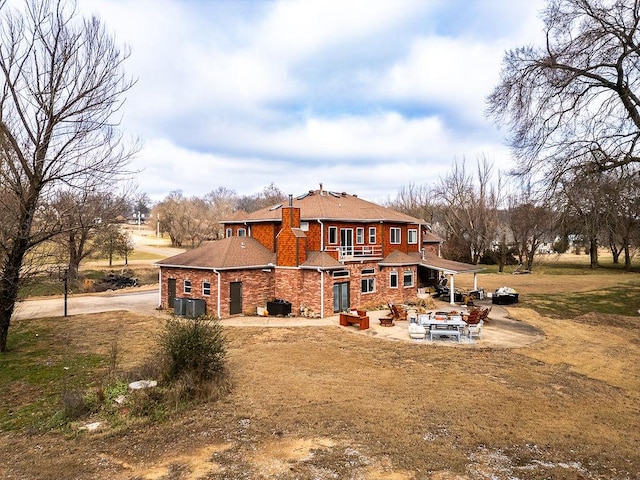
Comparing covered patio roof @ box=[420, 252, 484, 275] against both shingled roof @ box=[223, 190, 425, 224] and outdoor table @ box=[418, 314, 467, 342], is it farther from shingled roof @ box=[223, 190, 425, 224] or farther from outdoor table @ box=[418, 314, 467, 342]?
outdoor table @ box=[418, 314, 467, 342]

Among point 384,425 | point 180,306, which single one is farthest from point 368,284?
point 384,425

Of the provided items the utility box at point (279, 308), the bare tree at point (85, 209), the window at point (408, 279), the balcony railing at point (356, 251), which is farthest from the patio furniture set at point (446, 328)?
the bare tree at point (85, 209)

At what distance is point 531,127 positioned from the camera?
51.2ft

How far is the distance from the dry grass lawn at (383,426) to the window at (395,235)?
12380 mm

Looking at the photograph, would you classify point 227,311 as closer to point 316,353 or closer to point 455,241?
point 316,353

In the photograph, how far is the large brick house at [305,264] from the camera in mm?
20734

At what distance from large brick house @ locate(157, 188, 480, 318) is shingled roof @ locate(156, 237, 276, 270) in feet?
0.18

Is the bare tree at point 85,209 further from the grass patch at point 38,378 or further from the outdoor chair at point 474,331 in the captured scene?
the outdoor chair at point 474,331

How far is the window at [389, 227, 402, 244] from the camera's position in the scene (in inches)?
1005

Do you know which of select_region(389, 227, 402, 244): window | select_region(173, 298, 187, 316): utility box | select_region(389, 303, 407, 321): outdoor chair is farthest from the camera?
select_region(389, 227, 402, 244): window

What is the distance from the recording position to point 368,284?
76.0 ft

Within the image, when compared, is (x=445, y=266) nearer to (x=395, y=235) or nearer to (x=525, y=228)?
(x=395, y=235)

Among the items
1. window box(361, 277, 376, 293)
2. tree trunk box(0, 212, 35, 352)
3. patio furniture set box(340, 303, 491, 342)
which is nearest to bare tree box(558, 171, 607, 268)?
patio furniture set box(340, 303, 491, 342)

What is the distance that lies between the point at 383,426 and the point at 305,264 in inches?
528
